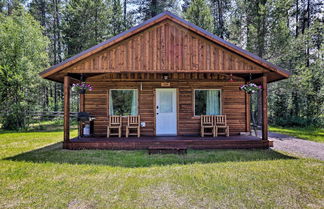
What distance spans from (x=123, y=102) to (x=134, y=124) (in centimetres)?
99

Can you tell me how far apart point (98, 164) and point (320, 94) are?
48.7 ft

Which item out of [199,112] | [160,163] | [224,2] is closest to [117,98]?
[199,112]

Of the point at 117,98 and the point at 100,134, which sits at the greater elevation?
the point at 117,98

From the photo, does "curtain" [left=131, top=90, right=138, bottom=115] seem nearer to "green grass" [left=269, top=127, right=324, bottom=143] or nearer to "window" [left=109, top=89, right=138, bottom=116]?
"window" [left=109, top=89, right=138, bottom=116]

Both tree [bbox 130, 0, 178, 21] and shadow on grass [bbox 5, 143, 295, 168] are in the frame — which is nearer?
shadow on grass [bbox 5, 143, 295, 168]

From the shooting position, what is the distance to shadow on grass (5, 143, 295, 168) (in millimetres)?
4770

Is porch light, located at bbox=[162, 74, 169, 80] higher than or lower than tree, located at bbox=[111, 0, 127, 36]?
lower

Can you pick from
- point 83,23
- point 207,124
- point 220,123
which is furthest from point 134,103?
point 83,23

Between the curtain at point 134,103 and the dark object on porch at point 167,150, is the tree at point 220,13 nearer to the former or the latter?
the curtain at point 134,103

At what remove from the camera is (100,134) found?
303 inches

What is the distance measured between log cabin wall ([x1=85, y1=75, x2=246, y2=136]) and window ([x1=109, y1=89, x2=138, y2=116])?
16 centimetres

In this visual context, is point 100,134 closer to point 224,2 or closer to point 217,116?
point 217,116

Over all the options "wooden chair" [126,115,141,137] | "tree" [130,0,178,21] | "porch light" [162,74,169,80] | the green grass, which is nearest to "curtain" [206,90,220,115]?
"porch light" [162,74,169,80]

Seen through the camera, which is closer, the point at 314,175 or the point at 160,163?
the point at 314,175
